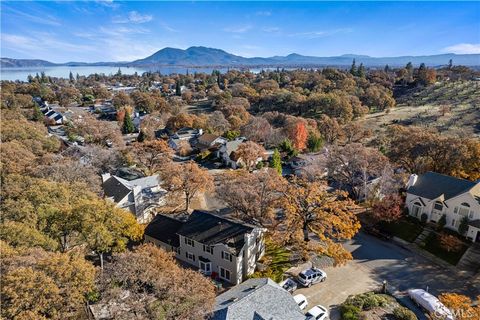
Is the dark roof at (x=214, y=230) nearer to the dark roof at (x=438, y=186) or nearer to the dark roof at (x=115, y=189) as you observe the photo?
the dark roof at (x=115, y=189)

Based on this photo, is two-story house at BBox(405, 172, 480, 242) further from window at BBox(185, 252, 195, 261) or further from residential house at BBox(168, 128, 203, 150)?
residential house at BBox(168, 128, 203, 150)

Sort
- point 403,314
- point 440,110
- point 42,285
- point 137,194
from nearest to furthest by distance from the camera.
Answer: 1. point 42,285
2. point 403,314
3. point 137,194
4. point 440,110

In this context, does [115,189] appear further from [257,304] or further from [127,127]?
[127,127]

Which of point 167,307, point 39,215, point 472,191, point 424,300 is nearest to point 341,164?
point 472,191

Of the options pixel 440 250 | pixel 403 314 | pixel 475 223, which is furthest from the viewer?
pixel 475 223

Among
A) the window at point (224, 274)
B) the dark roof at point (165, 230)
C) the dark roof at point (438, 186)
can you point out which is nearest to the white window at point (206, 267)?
the window at point (224, 274)

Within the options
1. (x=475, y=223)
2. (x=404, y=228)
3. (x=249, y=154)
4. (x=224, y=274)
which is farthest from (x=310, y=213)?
(x=249, y=154)

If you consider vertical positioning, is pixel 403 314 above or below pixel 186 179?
below

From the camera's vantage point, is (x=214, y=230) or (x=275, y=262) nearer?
(x=214, y=230)
